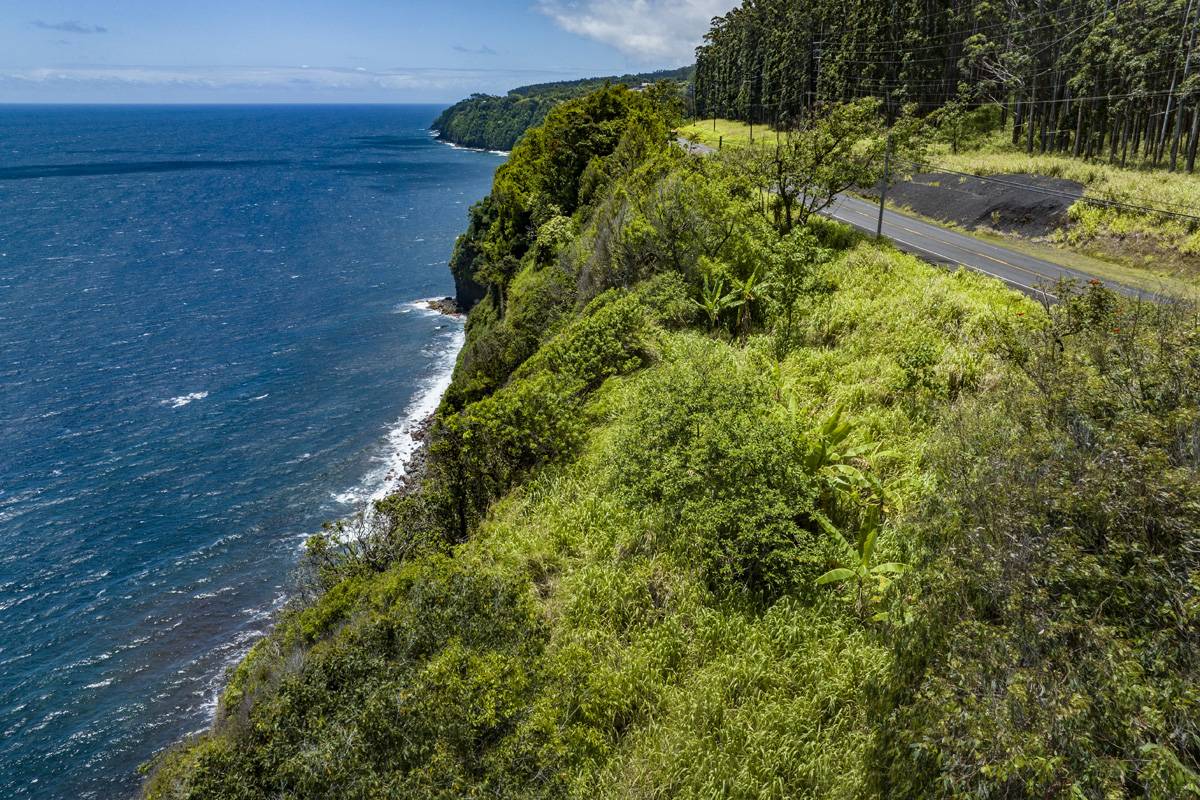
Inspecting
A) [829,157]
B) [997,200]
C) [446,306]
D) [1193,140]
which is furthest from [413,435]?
[1193,140]

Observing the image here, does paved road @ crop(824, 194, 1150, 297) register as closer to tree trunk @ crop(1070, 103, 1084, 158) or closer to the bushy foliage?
the bushy foliage

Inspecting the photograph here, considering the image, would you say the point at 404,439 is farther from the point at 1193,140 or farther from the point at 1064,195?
the point at 1193,140

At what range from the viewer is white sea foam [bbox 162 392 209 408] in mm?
44375

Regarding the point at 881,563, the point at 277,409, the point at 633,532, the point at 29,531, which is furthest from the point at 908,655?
the point at 277,409

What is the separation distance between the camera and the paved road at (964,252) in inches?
1018

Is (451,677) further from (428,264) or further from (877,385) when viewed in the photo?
(428,264)

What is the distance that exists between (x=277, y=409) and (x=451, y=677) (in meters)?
39.7

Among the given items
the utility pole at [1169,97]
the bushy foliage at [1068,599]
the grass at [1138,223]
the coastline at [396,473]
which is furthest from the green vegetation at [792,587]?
the utility pole at [1169,97]

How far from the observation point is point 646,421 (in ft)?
50.3

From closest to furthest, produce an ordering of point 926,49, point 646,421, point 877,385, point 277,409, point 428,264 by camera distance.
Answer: point 646,421 < point 877,385 < point 277,409 < point 926,49 < point 428,264

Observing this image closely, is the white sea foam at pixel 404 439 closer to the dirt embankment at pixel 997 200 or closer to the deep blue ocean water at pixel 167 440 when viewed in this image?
the deep blue ocean water at pixel 167 440

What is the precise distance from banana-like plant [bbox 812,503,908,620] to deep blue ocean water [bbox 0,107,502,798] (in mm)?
23962

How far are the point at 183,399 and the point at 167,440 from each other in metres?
6.01

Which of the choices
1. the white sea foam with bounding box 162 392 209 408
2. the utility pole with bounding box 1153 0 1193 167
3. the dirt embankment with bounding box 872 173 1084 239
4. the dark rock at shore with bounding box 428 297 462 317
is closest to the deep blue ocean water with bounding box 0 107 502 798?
the white sea foam with bounding box 162 392 209 408
